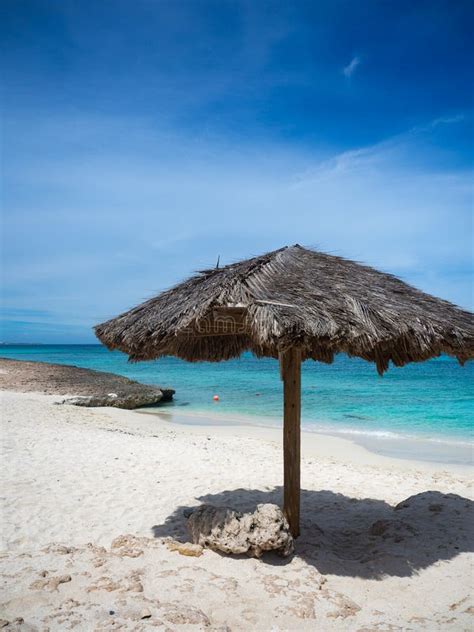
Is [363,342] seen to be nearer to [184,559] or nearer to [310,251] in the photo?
[310,251]

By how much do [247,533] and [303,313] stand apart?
6.34 feet

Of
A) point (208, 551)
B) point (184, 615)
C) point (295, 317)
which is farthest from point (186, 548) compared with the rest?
point (295, 317)

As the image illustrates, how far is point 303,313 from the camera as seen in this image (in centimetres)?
375

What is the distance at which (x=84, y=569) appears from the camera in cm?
382

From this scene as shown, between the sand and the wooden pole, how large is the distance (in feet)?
1.38

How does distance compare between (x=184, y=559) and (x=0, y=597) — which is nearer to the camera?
(x=0, y=597)

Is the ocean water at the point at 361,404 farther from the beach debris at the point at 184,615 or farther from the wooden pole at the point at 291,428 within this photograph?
the beach debris at the point at 184,615

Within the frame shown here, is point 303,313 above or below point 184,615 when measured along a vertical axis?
above

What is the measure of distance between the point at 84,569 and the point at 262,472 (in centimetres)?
418

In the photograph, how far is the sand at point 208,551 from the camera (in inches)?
129

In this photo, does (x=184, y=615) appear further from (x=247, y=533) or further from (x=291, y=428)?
(x=291, y=428)

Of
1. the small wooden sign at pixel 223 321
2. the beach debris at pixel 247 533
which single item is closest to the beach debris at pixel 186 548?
the beach debris at pixel 247 533

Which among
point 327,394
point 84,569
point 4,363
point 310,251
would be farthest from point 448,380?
point 84,569

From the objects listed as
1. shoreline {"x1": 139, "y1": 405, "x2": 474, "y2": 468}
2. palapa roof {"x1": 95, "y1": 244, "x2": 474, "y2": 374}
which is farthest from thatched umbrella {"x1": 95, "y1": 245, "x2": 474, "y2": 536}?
shoreline {"x1": 139, "y1": 405, "x2": 474, "y2": 468}
